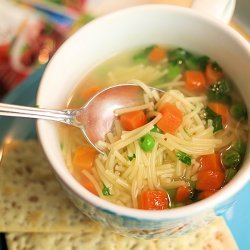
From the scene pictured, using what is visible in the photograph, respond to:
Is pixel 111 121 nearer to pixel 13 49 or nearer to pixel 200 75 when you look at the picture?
pixel 200 75

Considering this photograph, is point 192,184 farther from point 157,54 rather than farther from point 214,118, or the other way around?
point 157,54

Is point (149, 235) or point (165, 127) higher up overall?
point (165, 127)

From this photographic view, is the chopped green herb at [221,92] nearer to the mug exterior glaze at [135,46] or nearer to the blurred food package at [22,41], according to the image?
the mug exterior glaze at [135,46]

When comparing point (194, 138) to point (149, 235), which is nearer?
point (149, 235)

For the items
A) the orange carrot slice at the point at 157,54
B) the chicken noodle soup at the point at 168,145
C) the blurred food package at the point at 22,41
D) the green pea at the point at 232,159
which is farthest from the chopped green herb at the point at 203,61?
the blurred food package at the point at 22,41

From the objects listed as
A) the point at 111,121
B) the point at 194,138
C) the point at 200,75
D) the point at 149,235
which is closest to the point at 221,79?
the point at 200,75

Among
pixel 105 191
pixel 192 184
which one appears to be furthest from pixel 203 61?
pixel 105 191

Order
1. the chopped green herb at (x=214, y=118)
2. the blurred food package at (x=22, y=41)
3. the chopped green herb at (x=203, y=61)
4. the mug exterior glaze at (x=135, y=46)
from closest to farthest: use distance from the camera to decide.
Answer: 1. the mug exterior glaze at (x=135, y=46)
2. the chopped green herb at (x=214, y=118)
3. the chopped green herb at (x=203, y=61)
4. the blurred food package at (x=22, y=41)

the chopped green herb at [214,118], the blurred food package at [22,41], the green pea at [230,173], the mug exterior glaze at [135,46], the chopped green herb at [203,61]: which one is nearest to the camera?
the mug exterior glaze at [135,46]
